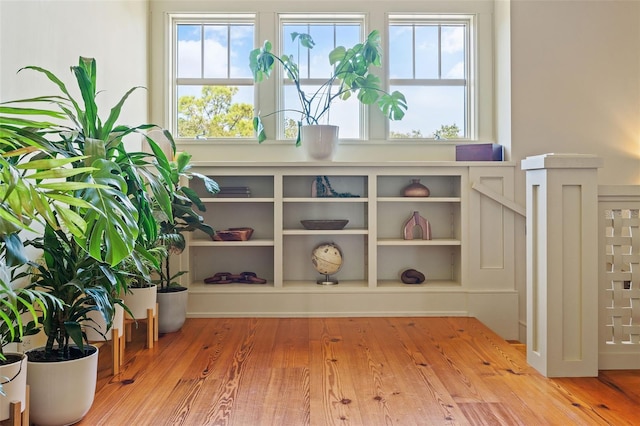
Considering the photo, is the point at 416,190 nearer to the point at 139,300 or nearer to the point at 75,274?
the point at 139,300

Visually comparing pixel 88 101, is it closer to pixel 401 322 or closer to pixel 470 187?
pixel 401 322

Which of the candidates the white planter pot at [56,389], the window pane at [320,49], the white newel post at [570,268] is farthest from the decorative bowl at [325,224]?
the white planter pot at [56,389]

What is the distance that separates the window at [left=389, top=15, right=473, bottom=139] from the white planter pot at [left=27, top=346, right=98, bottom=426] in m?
2.94

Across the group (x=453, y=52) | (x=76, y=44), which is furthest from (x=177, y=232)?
(x=453, y=52)

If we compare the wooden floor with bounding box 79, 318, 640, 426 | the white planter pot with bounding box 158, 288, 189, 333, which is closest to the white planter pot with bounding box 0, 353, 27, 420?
the wooden floor with bounding box 79, 318, 640, 426

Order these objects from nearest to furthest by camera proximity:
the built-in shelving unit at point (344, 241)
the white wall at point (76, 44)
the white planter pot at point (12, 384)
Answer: the white planter pot at point (12, 384)
the white wall at point (76, 44)
the built-in shelving unit at point (344, 241)

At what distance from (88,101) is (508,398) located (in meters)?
1.98

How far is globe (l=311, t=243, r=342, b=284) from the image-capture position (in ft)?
11.6

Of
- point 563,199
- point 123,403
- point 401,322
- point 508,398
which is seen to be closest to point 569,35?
point 563,199

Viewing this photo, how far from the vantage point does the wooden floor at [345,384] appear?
5.95 feet

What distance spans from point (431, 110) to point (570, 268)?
6.91ft

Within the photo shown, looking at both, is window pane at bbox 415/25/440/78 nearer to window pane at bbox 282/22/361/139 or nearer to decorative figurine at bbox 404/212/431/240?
window pane at bbox 282/22/361/139

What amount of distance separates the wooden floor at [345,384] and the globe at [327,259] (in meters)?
0.66

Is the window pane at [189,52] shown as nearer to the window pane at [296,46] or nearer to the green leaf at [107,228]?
the window pane at [296,46]
